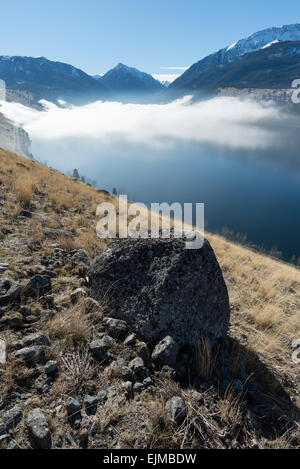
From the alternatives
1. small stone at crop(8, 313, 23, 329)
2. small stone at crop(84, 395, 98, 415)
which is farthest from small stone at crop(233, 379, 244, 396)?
small stone at crop(8, 313, 23, 329)

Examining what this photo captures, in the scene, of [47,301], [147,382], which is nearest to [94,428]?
[147,382]

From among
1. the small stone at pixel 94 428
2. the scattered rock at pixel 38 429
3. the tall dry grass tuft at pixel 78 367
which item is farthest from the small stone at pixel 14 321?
the small stone at pixel 94 428

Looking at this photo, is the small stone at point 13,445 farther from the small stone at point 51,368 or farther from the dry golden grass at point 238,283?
the dry golden grass at point 238,283

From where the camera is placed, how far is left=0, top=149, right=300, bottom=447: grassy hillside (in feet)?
8.07

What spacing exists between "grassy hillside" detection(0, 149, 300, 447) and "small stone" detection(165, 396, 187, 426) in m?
0.08

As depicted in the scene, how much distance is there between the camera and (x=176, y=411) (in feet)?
8.09

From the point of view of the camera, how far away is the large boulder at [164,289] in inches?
136

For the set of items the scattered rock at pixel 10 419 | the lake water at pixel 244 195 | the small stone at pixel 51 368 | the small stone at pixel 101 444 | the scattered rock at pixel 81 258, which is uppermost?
the scattered rock at pixel 81 258

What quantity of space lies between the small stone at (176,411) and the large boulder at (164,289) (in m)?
0.84

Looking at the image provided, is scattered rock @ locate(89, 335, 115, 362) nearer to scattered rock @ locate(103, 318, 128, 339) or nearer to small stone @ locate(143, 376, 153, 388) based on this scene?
scattered rock @ locate(103, 318, 128, 339)

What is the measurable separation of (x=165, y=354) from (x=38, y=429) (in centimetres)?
146

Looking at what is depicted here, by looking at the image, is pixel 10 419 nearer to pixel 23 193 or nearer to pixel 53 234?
pixel 53 234
